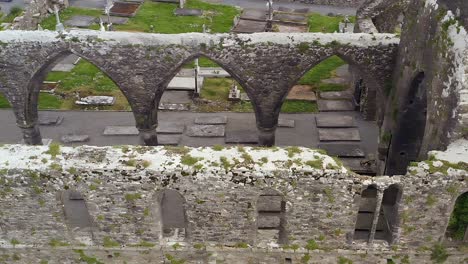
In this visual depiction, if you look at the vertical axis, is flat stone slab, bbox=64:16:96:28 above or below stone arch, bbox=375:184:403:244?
above

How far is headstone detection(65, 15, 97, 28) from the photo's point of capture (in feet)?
101

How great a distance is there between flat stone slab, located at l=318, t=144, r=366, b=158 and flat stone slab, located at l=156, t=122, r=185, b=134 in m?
5.78

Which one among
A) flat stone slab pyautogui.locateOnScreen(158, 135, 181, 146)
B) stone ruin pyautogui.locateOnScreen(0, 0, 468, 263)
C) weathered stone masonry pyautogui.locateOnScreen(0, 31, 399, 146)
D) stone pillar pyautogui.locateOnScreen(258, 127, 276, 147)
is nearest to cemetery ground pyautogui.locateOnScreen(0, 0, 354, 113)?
flat stone slab pyautogui.locateOnScreen(158, 135, 181, 146)

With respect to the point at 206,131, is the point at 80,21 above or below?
above

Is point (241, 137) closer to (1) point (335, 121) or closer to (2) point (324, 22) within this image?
(1) point (335, 121)

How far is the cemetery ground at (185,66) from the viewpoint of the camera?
23.8m

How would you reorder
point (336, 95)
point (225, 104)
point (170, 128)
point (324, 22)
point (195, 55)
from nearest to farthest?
point (195, 55) < point (170, 128) < point (225, 104) < point (336, 95) < point (324, 22)

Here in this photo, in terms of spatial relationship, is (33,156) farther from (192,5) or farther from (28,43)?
(192,5)

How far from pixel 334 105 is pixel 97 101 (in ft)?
34.8

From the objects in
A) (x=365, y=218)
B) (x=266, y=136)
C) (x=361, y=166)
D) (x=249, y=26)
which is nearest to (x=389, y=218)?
(x=365, y=218)

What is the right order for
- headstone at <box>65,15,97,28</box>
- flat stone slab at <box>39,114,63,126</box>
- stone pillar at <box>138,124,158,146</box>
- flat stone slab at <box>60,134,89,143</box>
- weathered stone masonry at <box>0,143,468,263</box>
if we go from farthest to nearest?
headstone at <box>65,15,97,28</box> → flat stone slab at <box>39,114,63,126</box> → flat stone slab at <box>60,134,89,143</box> → stone pillar at <box>138,124,158,146</box> → weathered stone masonry at <box>0,143,468,263</box>

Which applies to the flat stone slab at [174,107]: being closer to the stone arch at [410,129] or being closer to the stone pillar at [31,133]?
the stone pillar at [31,133]

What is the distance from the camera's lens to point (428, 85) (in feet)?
46.2

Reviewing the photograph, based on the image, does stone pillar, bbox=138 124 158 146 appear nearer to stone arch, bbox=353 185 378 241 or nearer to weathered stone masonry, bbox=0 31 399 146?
weathered stone masonry, bbox=0 31 399 146
